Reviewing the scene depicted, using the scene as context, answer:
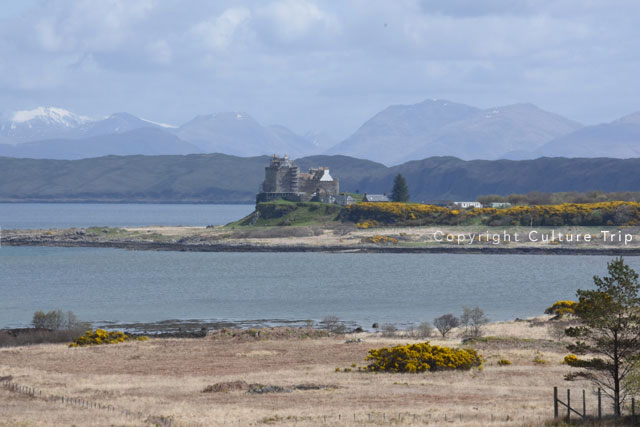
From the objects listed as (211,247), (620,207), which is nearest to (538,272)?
(620,207)

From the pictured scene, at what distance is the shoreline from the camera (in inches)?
4619

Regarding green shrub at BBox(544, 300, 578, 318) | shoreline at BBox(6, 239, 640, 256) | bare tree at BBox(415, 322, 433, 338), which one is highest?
shoreline at BBox(6, 239, 640, 256)

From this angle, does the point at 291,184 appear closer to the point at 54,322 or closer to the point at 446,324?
the point at 54,322

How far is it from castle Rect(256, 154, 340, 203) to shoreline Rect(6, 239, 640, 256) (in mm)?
30448

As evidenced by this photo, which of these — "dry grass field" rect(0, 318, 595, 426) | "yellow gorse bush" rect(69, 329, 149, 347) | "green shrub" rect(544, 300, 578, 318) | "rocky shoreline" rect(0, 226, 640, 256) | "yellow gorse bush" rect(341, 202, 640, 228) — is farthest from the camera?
"yellow gorse bush" rect(341, 202, 640, 228)

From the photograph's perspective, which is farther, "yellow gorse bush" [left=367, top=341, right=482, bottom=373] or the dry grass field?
"yellow gorse bush" [left=367, top=341, right=482, bottom=373]

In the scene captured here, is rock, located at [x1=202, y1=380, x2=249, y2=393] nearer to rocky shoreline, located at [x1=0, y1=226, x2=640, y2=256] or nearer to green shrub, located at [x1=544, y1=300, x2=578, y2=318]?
green shrub, located at [x1=544, y1=300, x2=578, y2=318]

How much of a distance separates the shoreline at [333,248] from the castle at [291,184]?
30448 millimetres

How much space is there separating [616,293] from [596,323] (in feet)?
3.40

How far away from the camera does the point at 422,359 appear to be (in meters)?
36.5

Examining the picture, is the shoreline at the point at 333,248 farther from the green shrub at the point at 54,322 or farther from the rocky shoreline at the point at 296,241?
the green shrub at the point at 54,322

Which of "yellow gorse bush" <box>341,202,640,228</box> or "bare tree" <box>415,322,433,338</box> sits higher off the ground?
"yellow gorse bush" <box>341,202,640,228</box>

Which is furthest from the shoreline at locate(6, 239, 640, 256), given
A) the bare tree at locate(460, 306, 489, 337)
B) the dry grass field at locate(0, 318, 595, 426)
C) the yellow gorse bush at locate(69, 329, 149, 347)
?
the yellow gorse bush at locate(69, 329, 149, 347)

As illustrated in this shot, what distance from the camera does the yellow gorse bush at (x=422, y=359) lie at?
119 ft
